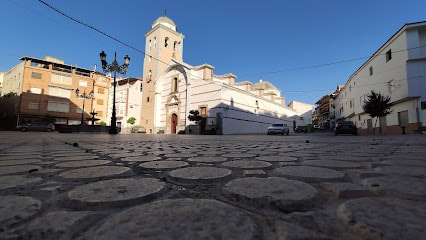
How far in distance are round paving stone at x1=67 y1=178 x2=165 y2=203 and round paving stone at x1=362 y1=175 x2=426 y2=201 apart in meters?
1.02

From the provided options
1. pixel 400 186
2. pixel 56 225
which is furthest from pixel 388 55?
pixel 56 225

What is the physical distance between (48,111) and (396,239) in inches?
1594

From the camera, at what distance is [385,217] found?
648 millimetres

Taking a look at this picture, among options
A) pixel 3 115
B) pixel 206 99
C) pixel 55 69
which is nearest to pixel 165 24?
→ pixel 206 99

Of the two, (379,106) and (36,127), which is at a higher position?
(379,106)

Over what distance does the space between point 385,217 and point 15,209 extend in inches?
47.4

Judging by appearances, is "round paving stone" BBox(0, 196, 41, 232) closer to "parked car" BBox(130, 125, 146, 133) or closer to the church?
the church

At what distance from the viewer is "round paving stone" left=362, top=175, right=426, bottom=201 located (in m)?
0.91

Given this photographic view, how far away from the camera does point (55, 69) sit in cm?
3403

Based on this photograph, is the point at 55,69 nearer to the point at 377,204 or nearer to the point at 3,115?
the point at 3,115

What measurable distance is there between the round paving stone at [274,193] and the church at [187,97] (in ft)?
63.4

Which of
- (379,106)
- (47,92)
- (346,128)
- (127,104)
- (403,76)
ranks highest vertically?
(47,92)

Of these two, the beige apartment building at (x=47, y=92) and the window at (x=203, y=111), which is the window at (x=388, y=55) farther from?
the beige apartment building at (x=47, y=92)

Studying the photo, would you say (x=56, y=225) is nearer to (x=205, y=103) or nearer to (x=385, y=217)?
(x=385, y=217)
